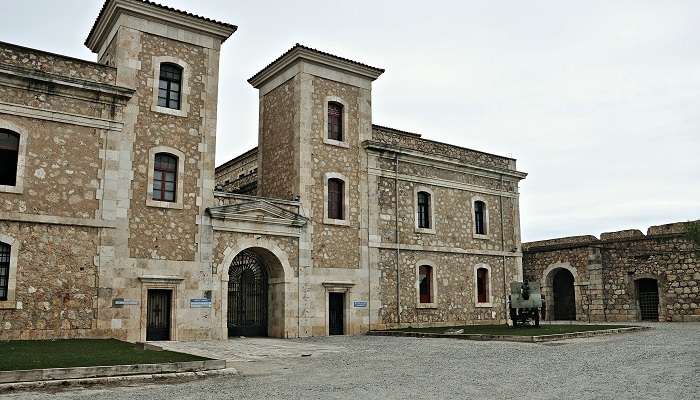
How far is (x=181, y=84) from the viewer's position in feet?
64.6

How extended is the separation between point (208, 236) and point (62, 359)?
816 centimetres

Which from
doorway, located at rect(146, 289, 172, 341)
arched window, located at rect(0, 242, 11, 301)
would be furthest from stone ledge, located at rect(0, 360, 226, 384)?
doorway, located at rect(146, 289, 172, 341)

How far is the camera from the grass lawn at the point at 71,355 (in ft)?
35.5

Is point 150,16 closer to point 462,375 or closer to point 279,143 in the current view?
point 279,143

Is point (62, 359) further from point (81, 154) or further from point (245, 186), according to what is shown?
point (245, 186)

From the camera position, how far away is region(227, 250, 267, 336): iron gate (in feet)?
70.6

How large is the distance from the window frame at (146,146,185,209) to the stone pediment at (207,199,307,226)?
1.02m

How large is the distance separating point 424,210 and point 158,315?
11672 millimetres

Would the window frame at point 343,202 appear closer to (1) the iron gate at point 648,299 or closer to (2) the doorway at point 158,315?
(2) the doorway at point 158,315

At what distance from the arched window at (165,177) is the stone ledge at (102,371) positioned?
27.9 ft

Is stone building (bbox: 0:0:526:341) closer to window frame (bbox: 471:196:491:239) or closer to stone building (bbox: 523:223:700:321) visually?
window frame (bbox: 471:196:491:239)

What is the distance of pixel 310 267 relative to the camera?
70.1 feet

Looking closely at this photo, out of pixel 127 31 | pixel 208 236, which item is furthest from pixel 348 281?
pixel 127 31

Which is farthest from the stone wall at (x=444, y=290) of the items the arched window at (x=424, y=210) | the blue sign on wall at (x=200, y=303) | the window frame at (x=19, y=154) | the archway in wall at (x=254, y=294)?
the window frame at (x=19, y=154)
